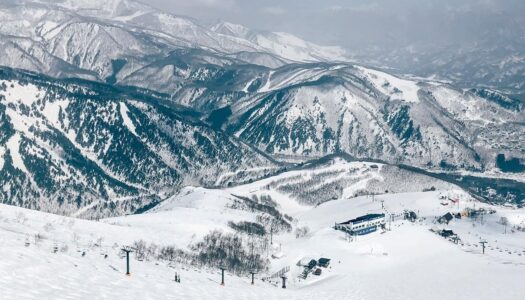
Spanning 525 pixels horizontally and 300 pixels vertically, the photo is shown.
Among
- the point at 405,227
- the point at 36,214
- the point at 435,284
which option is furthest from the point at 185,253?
the point at 405,227

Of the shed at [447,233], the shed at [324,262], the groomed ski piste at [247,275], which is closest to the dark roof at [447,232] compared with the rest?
the shed at [447,233]

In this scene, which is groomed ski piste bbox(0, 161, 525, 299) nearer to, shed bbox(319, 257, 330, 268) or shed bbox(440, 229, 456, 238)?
shed bbox(319, 257, 330, 268)

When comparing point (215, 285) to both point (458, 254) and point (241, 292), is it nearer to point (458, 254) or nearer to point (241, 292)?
point (241, 292)

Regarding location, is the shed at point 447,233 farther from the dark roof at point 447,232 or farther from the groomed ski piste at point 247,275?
the groomed ski piste at point 247,275

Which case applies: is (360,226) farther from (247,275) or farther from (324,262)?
(247,275)

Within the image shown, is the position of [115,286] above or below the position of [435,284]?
above

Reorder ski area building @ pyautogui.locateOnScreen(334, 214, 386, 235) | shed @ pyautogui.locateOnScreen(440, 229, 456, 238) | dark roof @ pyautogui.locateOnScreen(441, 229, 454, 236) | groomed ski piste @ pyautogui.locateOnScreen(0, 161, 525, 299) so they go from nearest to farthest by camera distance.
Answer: groomed ski piste @ pyautogui.locateOnScreen(0, 161, 525, 299), ski area building @ pyautogui.locateOnScreen(334, 214, 386, 235), shed @ pyautogui.locateOnScreen(440, 229, 456, 238), dark roof @ pyautogui.locateOnScreen(441, 229, 454, 236)

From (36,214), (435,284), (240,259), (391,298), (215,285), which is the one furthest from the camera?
(240,259)

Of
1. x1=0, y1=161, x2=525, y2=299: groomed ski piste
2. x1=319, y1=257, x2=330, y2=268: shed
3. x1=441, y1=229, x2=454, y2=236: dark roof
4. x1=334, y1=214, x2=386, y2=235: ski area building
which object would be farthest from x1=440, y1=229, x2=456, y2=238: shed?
x1=319, y1=257, x2=330, y2=268: shed
